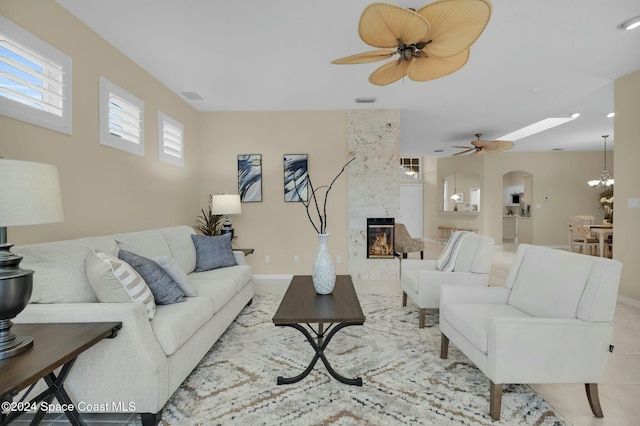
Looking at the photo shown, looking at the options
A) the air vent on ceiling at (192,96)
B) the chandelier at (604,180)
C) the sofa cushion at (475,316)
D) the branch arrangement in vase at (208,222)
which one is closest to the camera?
the sofa cushion at (475,316)

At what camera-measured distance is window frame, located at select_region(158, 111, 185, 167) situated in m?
3.82

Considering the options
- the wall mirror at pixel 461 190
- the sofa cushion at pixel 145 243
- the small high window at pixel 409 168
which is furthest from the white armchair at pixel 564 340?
the small high window at pixel 409 168

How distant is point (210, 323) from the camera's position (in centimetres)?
234

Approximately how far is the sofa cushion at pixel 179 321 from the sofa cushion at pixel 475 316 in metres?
1.77

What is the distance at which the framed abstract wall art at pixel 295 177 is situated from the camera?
4.96 m

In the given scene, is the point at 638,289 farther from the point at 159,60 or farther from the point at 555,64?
the point at 159,60

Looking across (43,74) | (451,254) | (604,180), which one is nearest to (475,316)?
(451,254)

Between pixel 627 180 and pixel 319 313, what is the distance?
4425 mm

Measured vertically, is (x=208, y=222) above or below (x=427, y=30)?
Answer: below

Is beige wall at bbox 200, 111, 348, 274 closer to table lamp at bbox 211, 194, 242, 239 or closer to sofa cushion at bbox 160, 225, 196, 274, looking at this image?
table lamp at bbox 211, 194, 242, 239

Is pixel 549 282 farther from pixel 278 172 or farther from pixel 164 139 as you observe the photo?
pixel 164 139

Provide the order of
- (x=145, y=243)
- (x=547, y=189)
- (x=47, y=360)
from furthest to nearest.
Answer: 1. (x=547, y=189)
2. (x=145, y=243)
3. (x=47, y=360)

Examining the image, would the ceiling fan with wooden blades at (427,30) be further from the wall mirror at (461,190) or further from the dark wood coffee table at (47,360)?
the wall mirror at (461,190)

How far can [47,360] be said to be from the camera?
1144mm
